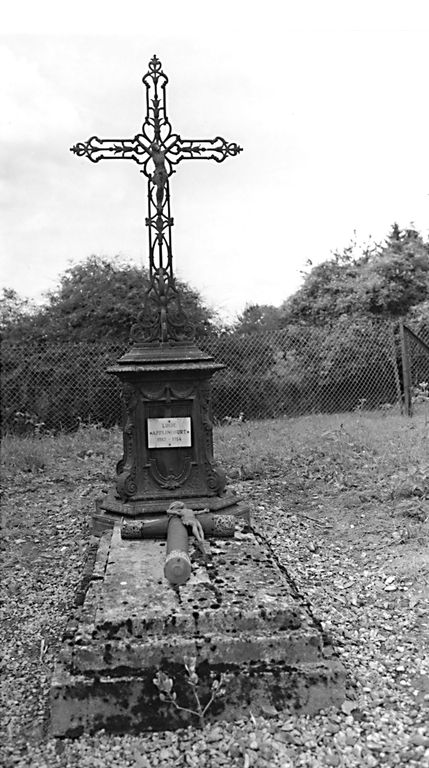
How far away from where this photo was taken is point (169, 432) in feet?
16.7

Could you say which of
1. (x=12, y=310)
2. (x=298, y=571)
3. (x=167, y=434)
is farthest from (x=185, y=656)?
(x=12, y=310)

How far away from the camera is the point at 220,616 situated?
3.12 meters

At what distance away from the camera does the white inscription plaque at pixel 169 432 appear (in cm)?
507

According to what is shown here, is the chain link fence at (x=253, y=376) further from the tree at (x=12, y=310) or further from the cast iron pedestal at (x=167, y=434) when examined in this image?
the cast iron pedestal at (x=167, y=434)

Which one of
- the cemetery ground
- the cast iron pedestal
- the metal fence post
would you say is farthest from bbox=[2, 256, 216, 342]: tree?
the cast iron pedestal

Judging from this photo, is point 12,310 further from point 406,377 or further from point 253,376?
point 406,377

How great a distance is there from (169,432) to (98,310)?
6.79 m

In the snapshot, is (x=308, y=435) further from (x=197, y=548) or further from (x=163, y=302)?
(x=197, y=548)

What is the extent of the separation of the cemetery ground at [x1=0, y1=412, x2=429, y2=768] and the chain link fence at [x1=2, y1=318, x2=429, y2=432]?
61 cm

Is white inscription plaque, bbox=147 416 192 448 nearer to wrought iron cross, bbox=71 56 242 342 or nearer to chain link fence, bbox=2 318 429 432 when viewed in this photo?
wrought iron cross, bbox=71 56 242 342

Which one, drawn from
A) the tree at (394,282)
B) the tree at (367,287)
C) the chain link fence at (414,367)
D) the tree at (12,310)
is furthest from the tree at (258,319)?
the tree at (12,310)

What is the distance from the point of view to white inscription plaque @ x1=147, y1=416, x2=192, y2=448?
16.6ft

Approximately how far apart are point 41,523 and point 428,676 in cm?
394

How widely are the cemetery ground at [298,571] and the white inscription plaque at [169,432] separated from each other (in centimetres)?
100
